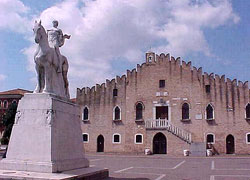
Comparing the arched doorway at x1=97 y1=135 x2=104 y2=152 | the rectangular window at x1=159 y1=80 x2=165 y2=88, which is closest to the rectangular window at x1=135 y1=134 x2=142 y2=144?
the arched doorway at x1=97 y1=135 x2=104 y2=152

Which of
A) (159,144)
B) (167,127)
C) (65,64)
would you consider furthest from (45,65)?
(159,144)

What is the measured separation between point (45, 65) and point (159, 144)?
80.7 ft

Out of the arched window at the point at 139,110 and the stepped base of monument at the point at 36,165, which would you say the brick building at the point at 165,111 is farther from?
the stepped base of monument at the point at 36,165

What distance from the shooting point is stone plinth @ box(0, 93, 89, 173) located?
8.26 m

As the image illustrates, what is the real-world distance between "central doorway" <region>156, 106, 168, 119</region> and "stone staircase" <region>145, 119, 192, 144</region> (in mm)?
1169

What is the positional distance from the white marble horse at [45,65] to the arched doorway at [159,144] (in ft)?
77.6

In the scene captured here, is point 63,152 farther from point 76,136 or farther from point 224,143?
point 224,143

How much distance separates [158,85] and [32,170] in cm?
2667

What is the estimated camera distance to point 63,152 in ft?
28.6

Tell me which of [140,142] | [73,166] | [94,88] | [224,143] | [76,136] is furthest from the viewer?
[94,88]

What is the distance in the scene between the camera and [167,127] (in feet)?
103

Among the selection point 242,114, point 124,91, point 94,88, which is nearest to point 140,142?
point 124,91

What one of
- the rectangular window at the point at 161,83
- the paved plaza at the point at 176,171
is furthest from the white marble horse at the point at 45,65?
the rectangular window at the point at 161,83

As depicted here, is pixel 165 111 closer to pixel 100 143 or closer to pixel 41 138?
pixel 100 143
